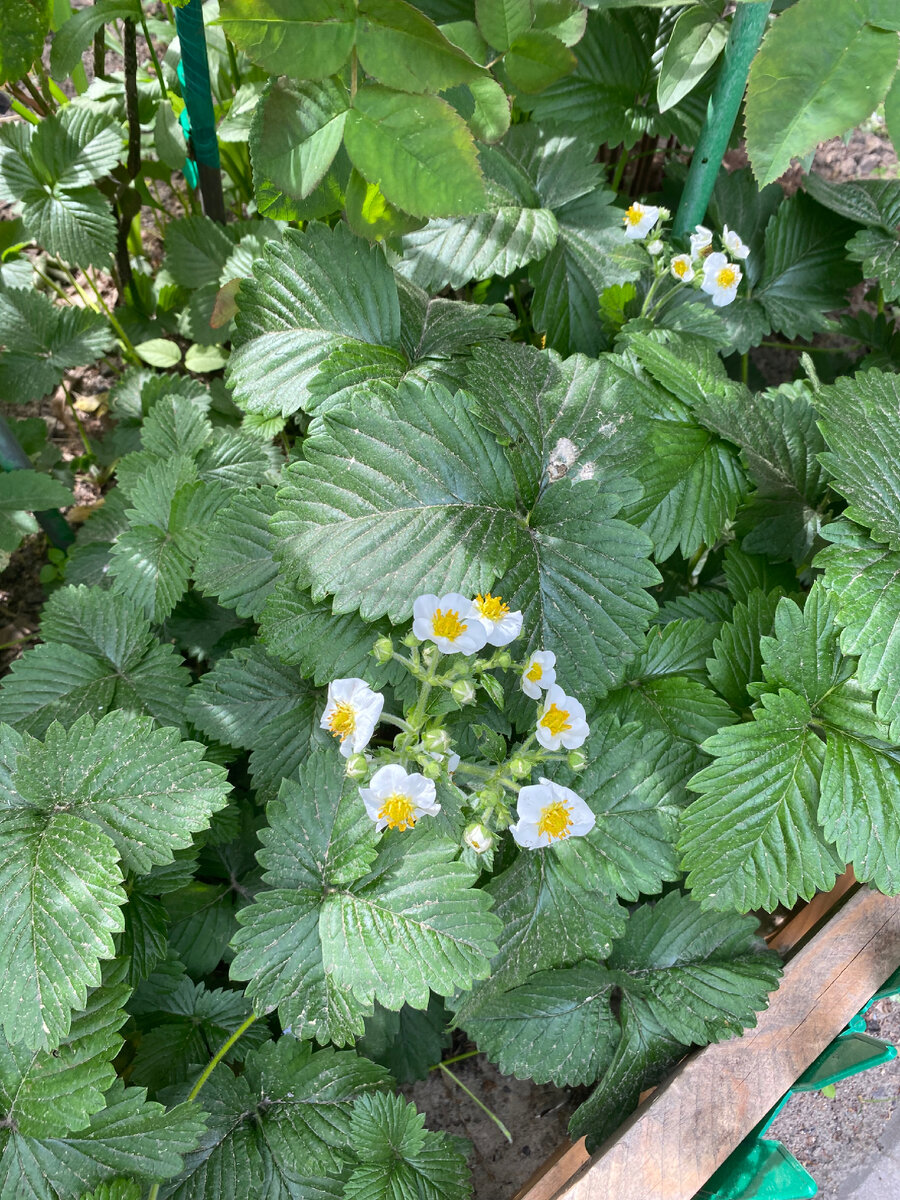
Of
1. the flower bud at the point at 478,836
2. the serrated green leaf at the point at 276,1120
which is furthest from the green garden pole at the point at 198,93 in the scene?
the serrated green leaf at the point at 276,1120

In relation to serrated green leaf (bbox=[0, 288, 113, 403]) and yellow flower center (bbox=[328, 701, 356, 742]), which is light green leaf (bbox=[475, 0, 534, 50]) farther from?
serrated green leaf (bbox=[0, 288, 113, 403])

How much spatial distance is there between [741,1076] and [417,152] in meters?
1.30

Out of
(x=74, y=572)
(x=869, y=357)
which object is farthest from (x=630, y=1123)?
(x=869, y=357)

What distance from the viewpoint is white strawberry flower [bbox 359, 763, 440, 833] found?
97 centimetres

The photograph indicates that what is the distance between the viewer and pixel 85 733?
120cm

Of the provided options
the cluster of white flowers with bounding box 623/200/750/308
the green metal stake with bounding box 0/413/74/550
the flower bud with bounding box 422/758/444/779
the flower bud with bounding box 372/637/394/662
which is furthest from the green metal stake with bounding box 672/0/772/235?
the green metal stake with bounding box 0/413/74/550

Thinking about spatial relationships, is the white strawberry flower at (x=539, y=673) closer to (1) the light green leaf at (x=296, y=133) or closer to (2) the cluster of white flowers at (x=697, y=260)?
(1) the light green leaf at (x=296, y=133)

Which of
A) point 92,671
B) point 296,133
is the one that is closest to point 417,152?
point 296,133

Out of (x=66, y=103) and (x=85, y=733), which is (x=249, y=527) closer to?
(x=85, y=733)

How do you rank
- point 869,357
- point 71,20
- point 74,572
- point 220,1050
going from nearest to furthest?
point 220,1050, point 71,20, point 74,572, point 869,357

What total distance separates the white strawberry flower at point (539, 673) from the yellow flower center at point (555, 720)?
28 mm

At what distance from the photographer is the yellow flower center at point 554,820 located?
104cm

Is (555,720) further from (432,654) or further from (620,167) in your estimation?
(620,167)

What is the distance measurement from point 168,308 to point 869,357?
176 centimetres
